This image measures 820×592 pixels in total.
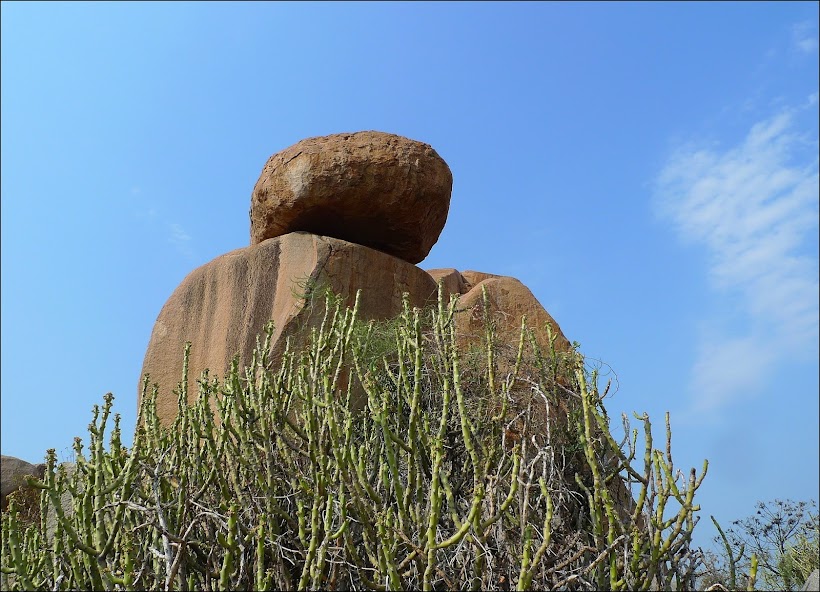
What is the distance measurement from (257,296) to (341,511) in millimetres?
3947

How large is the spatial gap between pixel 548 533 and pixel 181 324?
5228mm

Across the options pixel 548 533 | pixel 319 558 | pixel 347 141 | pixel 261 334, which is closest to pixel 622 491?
pixel 548 533

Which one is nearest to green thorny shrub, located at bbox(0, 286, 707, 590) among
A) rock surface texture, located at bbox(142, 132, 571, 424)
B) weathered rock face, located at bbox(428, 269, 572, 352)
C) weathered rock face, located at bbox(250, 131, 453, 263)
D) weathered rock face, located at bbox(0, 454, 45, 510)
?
weathered rock face, located at bbox(428, 269, 572, 352)

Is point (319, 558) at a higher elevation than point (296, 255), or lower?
lower

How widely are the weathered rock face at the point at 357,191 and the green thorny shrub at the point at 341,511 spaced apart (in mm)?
3026

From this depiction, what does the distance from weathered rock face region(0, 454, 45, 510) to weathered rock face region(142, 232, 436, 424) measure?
4362 millimetres

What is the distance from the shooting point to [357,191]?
7.25m

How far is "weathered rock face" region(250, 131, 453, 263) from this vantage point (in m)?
7.23

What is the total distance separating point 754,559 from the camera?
2.88 m

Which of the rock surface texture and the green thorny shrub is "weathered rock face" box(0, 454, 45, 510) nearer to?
the rock surface texture

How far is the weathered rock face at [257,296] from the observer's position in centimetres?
668

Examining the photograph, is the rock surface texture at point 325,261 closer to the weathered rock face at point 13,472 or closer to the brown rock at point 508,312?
the brown rock at point 508,312

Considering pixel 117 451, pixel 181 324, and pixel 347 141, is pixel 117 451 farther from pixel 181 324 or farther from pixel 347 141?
pixel 347 141

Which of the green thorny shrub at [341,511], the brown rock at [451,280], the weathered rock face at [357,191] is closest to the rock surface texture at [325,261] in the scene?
the weathered rock face at [357,191]
